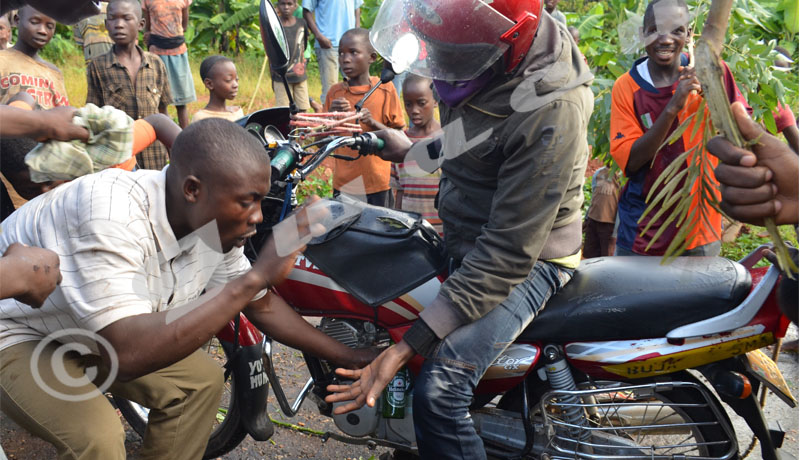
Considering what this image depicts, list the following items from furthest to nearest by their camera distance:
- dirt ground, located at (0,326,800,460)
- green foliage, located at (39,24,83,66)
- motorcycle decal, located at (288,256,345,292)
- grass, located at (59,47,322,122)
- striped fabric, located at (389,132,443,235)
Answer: green foliage, located at (39,24,83,66) < grass, located at (59,47,322,122) < striped fabric, located at (389,132,443,235) < dirt ground, located at (0,326,800,460) < motorcycle decal, located at (288,256,345,292)

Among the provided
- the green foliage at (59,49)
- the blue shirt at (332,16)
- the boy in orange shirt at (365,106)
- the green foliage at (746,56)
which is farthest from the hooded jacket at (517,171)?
the green foliage at (59,49)

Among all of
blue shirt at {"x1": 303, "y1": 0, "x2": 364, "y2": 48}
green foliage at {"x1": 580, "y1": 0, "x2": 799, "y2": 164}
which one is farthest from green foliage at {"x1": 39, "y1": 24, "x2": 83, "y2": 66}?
green foliage at {"x1": 580, "y1": 0, "x2": 799, "y2": 164}

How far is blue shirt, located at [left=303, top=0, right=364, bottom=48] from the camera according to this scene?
302 inches

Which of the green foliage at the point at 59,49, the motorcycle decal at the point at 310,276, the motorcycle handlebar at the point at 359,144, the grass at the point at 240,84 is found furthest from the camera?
the green foliage at the point at 59,49

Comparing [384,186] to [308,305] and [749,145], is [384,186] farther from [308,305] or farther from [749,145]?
[749,145]

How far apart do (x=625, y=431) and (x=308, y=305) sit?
129 cm

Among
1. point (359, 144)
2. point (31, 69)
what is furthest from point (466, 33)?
point (31, 69)

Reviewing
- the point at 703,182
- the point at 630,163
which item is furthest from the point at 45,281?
the point at 630,163

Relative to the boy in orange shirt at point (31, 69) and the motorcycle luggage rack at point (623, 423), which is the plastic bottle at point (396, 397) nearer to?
the motorcycle luggage rack at point (623, 423)

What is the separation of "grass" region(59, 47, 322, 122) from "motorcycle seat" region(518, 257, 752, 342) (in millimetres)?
6572

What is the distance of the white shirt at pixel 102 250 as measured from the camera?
6.53 ft

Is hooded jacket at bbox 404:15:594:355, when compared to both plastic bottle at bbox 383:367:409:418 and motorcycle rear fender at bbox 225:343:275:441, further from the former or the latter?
motorcycle rear fender at bbox 225:343:275:441

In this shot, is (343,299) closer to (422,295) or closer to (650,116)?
(422,295)

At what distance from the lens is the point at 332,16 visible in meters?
7.70
